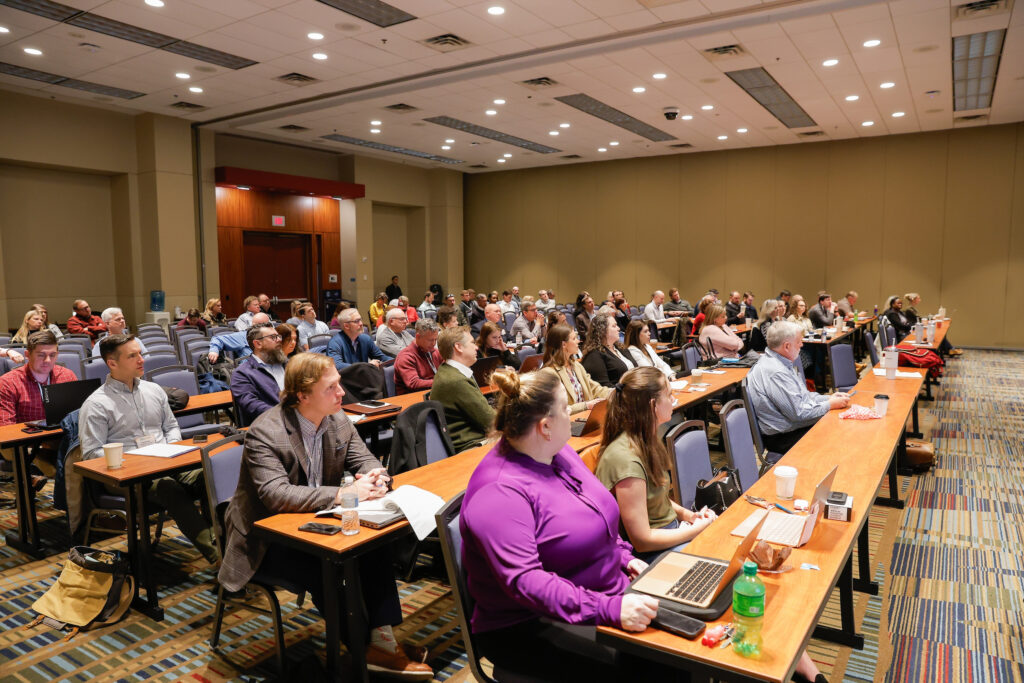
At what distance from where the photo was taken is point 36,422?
439 cm

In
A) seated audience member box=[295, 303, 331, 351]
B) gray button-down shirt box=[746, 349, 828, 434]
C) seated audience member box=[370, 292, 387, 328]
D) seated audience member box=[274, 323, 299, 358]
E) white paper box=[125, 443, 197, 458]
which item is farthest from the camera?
seated audience member box=[370, 292, 387, 328]

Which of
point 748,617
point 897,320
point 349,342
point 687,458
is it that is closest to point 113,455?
point 687,458

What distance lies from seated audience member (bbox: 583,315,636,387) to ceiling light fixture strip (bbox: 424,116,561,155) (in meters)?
8.78

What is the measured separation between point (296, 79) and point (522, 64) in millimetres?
3695

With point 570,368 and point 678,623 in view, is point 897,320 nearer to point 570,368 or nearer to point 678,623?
point 570,368

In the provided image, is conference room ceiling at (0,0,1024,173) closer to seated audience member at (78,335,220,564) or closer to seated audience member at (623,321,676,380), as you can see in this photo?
seated audience member at (623,321,676,380)

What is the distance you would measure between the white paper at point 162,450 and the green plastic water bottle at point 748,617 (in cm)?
312

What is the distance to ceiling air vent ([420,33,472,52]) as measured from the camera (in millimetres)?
8828

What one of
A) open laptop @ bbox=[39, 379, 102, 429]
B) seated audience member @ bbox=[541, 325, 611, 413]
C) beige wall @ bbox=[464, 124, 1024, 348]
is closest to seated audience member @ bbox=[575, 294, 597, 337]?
seated audience member @ bbox=[541, 325, 611, 413]

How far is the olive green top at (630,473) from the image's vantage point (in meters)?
2.46

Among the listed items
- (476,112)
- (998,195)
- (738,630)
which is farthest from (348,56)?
(998,195)

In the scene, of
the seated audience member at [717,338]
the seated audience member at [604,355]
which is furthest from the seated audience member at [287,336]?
the seated audience member at [717,338]

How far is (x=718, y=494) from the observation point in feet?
9.84

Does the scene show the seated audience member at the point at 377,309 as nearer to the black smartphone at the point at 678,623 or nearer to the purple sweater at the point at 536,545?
the purple sweater at the point at 536,545
